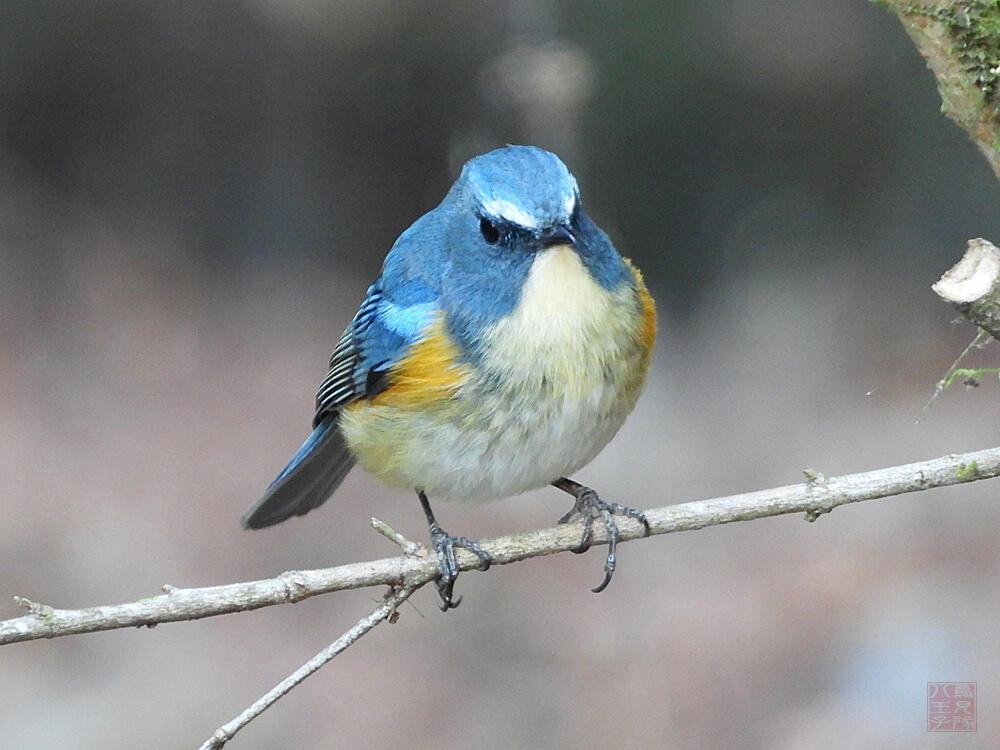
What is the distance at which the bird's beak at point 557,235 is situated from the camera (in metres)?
3.13

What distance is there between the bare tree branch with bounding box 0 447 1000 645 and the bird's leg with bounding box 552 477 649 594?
5.0 inches

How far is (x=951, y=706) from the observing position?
18.0ft

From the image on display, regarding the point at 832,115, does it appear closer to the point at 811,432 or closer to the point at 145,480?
the point at 811,432

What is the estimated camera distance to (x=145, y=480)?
6.87m

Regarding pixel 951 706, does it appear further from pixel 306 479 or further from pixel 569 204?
pixel 569 204

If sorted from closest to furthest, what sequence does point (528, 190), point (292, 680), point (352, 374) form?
1. point (292, 680)
2. point (528, 190)
3. point (352, 374)

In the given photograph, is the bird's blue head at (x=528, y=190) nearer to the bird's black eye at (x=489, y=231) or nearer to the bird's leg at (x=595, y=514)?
the bird's black eye at (x=489, y=231)

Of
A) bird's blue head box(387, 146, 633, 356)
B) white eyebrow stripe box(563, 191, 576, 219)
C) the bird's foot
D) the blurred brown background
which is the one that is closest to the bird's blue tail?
the bird's foot

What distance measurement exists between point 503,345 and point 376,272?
4.28 meters

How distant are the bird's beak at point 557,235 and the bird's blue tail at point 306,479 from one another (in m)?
1.32

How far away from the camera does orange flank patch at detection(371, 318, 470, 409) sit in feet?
11.2

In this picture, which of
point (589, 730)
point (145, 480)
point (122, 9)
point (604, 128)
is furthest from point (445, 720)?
point (122, 9)

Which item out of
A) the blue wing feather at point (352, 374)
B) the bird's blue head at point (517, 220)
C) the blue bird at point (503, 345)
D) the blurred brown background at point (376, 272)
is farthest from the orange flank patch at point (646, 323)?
the blurred brown background at point (376, 272)

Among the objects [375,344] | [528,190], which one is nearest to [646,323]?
[528,190]
